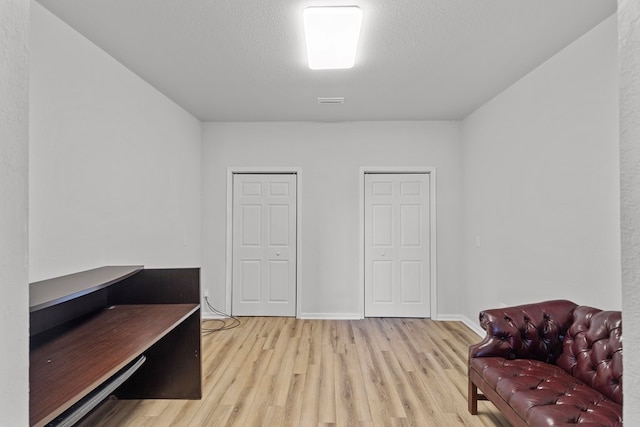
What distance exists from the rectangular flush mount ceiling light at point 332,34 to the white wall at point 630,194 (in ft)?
5.67

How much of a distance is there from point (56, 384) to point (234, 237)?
3192 millimetres

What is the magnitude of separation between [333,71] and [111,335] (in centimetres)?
254

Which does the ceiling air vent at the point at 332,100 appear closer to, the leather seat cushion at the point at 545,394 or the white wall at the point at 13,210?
the leather seat cushion at the point at 545,394

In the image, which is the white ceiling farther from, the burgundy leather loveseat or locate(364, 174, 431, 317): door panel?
the burgundy leather loveseat

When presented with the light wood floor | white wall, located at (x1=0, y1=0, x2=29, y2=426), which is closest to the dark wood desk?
the light wood floor

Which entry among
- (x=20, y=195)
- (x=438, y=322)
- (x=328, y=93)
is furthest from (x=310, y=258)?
(x=20, y=195)

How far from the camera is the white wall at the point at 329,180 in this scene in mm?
4406

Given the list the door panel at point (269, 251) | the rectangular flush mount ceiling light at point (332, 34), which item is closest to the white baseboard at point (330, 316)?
the door panel at point (269, 251)

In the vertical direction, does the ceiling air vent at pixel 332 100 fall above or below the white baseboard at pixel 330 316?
above

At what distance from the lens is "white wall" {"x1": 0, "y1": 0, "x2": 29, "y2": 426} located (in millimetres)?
576

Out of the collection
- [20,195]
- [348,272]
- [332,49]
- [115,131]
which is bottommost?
[348,272]

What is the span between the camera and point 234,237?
4512 mm

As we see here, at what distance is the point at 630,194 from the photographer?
0.57 meters

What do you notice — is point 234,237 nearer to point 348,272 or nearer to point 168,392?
point 348,272
